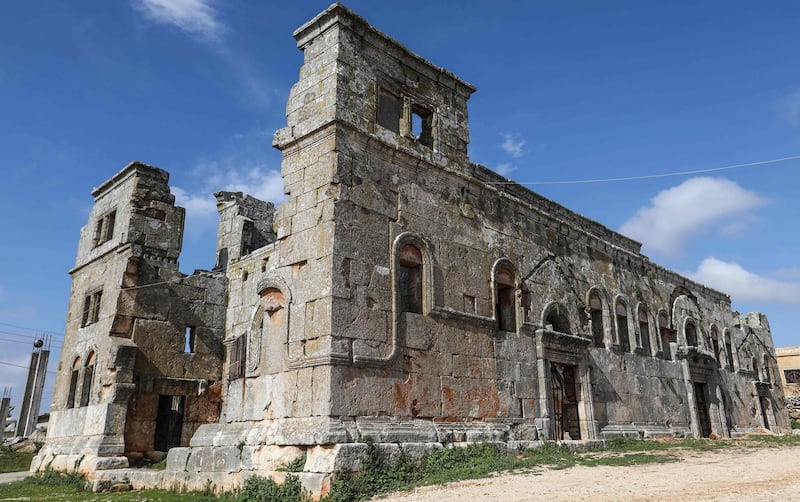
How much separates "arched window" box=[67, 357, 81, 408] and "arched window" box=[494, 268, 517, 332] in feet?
34.6

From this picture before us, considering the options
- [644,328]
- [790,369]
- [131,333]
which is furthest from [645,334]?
[790,369]

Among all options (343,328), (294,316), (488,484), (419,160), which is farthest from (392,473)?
(419,160)

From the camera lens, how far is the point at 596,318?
1567 centimetres

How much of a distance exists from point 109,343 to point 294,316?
658cm

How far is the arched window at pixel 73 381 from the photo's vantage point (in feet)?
50.2

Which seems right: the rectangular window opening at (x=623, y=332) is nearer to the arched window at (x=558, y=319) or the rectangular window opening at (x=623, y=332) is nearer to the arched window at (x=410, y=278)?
the arched window at (x=558, y=319)

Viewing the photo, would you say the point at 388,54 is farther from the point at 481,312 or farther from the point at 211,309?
the point at 211,309

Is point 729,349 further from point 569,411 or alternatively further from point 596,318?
point 569,411

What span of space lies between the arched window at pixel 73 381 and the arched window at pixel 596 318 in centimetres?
1297

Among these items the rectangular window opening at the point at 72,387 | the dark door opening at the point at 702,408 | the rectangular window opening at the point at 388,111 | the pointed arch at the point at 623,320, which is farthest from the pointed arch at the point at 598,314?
the rectangular window opening at the point at 72,387

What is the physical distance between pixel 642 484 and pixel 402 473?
326cm

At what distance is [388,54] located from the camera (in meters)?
11.5

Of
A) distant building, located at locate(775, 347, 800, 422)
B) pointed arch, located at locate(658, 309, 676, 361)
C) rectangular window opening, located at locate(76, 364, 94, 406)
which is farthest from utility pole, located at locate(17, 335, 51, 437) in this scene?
distant building, located at locate(775, 347, 800, 422)

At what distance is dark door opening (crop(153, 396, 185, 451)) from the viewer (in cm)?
1479
